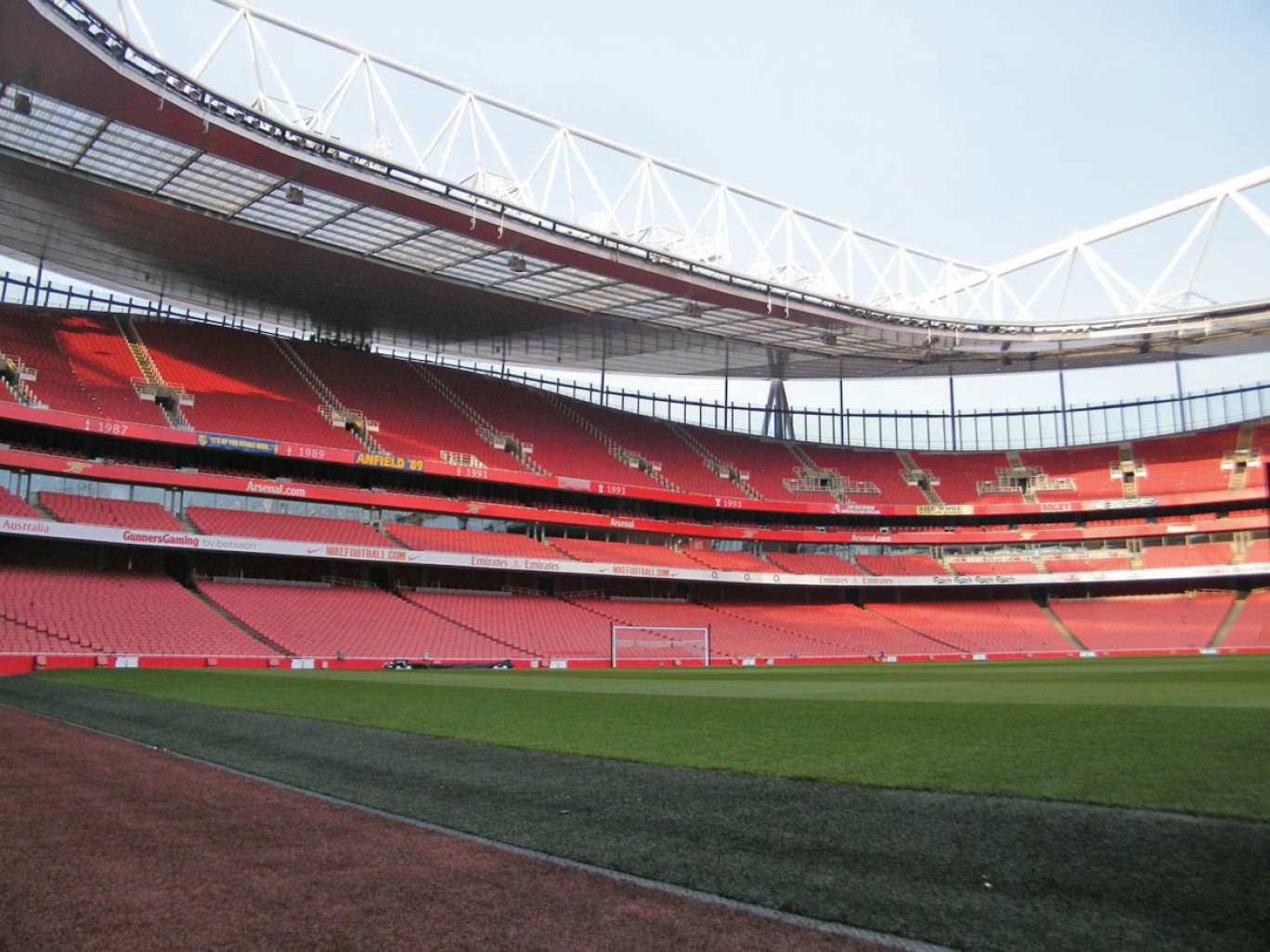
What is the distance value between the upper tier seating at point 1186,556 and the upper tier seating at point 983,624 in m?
7.32

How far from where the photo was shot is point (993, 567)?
2324 inches

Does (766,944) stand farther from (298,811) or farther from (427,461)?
(427,461)

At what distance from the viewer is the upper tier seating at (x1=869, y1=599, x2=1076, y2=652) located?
170 feet

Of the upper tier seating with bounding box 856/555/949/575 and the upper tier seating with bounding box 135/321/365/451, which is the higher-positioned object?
the upper tier seating with bounding box 135/321/365/451

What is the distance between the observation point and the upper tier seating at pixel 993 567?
191 feet

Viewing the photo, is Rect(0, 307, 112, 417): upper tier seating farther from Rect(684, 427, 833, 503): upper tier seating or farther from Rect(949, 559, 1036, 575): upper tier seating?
Rect(949, 559, 1036, 575): upper tier seating

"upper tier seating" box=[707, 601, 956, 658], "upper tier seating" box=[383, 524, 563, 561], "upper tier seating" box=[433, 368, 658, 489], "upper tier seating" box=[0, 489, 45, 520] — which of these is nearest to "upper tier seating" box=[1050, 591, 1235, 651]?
"upper tier seating" box=[707, 601, 956, 658]

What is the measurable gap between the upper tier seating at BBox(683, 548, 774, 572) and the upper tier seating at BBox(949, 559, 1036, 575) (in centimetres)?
1347

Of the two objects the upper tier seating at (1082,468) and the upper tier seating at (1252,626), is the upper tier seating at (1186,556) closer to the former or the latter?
the upper tier seating at (1252,626)

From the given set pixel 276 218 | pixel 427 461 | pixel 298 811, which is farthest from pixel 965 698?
pixel 427 461

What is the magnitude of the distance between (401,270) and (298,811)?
1394 inches

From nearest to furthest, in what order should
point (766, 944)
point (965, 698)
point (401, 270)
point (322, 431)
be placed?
point (766, 944) → point (965, 698) → point (401, 270) → point (322, 431)

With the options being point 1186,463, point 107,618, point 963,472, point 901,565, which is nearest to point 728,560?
point 901,565

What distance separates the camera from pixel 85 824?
24.1 feet
